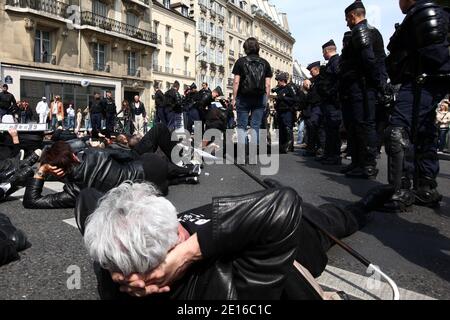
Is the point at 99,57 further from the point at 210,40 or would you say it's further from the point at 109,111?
the point at 210,40

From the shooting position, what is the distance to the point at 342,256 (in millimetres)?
2508

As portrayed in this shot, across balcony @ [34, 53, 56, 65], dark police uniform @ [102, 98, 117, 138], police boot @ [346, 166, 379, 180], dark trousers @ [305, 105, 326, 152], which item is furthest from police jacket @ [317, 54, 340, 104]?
balcony @ [34, 53, 56, 65]

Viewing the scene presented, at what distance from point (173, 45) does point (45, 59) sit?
62.9ft

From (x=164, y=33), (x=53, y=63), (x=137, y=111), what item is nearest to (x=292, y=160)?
(x=137, y=111)

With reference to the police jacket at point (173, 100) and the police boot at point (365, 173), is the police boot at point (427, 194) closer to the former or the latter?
the police boot at point (365, 173)

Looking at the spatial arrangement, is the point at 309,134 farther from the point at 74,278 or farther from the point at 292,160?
the point at 74,278

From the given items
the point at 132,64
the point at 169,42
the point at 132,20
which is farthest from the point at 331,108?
the point at 169,42

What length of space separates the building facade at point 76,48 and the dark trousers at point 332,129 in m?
24.0

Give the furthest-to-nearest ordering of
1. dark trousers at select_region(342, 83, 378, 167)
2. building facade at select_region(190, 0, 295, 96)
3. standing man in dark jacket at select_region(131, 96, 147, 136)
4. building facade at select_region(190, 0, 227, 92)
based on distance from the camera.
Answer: building facade at select_region(190, 0, 295, 96), building facade at select_region(190, 0, 227, 92), standing man in dark jacket at select_region(131, 96, 147, 136), dark trousers at select_region(342, 83, 378, 167)

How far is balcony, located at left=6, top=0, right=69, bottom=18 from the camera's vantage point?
26617 mm

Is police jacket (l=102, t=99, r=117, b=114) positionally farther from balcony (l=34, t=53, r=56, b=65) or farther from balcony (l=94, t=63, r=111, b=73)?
balcony (l=94, t=63, r=111, b=73)

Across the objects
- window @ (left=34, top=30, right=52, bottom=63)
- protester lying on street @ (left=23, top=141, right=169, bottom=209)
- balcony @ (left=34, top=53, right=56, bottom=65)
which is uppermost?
window @ (left=34, top=30, right=52, bottom=63)

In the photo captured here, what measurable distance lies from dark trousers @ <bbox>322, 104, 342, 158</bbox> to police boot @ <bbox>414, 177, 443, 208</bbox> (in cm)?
302

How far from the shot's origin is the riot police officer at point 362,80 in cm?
496
